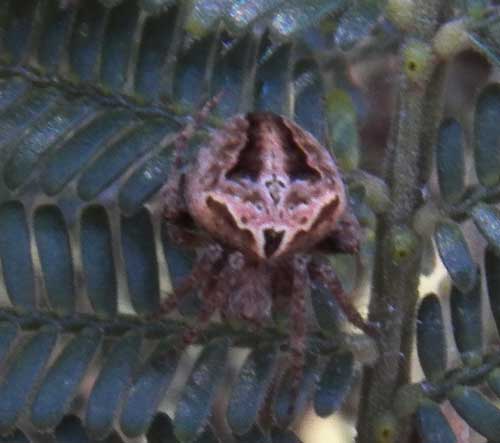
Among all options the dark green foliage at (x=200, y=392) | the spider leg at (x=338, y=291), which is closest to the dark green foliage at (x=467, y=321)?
the spider leg at (x=338, y=291)

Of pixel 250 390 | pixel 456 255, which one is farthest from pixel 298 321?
pixel 456 255

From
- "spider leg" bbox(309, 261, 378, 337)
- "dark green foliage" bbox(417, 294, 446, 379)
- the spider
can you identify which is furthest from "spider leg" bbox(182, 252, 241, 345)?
"dark green foliage" bbox(417, 294, 446, 379)

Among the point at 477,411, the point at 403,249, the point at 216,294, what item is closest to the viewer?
the point at 477,411

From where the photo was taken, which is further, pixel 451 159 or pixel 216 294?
pixel 216 294

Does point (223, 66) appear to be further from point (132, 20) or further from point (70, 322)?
point (70, 322)

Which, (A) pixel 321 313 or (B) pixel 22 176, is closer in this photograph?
(B) pixel 22 176

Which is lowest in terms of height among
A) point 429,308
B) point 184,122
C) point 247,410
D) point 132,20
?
point 247,410

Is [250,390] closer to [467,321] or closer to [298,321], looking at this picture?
[298,321]

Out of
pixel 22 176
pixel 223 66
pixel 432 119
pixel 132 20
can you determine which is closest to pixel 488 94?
pixel 432 119
